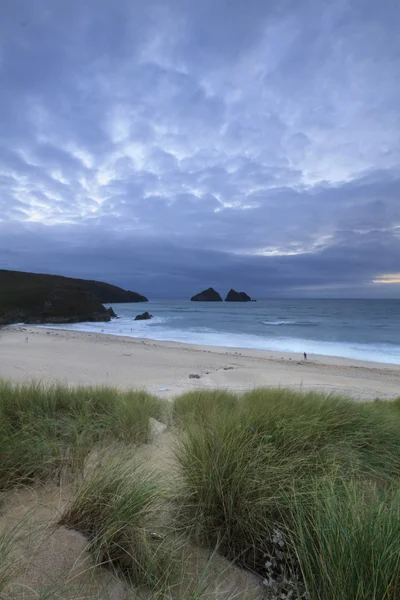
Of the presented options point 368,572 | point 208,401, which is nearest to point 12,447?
point 368,572

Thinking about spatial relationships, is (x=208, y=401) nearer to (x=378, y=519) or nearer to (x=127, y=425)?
(x=127, y=425)

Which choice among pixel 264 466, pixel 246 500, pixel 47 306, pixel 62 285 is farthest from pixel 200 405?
pixel 62 285

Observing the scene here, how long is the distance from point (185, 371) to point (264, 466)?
10.5m

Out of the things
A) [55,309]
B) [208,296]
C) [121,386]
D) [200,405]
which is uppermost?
[208,296]

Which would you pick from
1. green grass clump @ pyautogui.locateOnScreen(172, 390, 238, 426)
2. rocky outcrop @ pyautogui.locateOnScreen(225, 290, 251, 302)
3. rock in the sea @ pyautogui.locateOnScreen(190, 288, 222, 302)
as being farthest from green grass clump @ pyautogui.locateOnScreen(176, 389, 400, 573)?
rocky outcrop @ pyautogui.locateOnScreen(225, 290, 251, 302)

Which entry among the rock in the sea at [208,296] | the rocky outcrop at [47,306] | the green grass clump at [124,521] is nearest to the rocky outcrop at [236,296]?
the rock in the sea at [208,296]

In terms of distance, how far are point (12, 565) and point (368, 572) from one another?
5.85 ft

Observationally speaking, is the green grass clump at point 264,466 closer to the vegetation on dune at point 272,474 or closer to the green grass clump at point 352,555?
the vegetation on dune at point 272,474

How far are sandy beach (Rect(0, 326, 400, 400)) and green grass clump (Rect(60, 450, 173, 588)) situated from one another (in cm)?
578

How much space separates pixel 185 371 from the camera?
41.6 ft

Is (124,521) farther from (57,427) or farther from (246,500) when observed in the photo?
(57,427)

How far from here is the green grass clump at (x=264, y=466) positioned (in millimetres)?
1985

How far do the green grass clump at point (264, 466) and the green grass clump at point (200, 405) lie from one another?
963 mm

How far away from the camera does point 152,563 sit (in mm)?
1666
